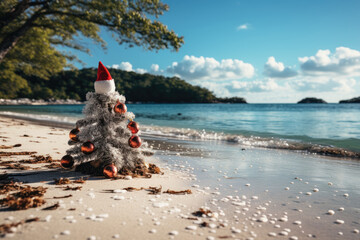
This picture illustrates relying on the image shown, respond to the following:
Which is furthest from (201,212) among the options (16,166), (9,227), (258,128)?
(258,128)

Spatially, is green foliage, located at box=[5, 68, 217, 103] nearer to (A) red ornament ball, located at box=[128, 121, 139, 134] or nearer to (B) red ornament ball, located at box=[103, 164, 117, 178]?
(A) red ornament ball, located at box=[128, 121, 139, 134]

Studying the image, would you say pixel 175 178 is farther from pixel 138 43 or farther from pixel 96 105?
pixel 138 43

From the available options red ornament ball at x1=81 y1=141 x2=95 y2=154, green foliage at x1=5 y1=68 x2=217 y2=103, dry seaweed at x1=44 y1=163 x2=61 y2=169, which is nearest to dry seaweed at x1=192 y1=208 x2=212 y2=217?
red ornament ball at x1=81 y1=141 x2=95 y2=154

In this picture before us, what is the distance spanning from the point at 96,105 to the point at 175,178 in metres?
2.39

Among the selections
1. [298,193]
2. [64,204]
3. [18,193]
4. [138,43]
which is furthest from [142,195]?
[138,43]

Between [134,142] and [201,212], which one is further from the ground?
[134,142]

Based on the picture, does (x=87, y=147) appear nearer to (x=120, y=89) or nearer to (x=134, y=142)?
(x=134, y=142)

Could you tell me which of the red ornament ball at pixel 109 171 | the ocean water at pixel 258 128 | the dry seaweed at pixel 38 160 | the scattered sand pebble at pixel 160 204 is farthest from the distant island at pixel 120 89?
the scattered sand pebble at pixel 160 204

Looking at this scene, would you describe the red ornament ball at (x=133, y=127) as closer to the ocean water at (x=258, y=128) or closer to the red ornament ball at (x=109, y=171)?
the red ornament ball at (x=109, y=171)

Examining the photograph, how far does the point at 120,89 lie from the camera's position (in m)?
116

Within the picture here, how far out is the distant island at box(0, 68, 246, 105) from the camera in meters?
109

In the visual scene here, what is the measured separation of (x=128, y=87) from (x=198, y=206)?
129 m

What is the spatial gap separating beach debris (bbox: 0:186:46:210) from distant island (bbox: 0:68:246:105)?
93.2 metres

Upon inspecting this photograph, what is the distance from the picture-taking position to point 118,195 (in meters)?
3.98
